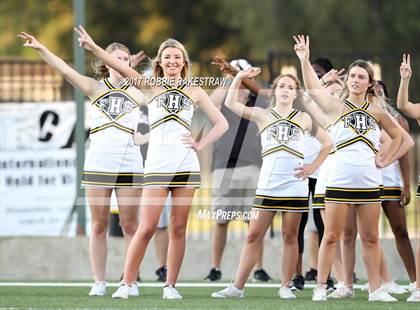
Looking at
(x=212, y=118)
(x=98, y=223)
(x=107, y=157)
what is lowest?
(x=98, y=223)

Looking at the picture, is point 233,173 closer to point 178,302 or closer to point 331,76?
point 331,76

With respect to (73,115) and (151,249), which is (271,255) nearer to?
(151,249)

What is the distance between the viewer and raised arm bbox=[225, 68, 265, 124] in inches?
431

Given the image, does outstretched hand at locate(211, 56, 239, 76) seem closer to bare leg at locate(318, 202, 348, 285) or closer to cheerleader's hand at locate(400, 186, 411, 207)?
bare leg at locate(318, 202, 348, 285)

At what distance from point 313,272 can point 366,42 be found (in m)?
19.5

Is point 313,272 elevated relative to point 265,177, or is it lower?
lower

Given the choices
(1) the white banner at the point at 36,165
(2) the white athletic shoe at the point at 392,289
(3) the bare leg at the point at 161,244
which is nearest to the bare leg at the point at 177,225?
(2) the white athletic shoe at the point at 392,289

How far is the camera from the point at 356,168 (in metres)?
10.7

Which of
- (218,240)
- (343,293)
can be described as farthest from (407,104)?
(218,240)

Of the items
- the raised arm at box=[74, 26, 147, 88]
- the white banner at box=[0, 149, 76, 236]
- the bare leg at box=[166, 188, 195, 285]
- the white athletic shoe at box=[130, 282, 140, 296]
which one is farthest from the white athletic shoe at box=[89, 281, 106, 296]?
the white banner at box=[0, 149, 76, 236]

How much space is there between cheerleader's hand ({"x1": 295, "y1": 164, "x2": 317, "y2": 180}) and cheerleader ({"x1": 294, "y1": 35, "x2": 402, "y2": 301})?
23 centimetres

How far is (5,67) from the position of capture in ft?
53.6

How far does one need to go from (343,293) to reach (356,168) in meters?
1.17

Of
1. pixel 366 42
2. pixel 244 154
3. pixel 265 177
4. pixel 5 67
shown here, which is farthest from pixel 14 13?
pixel 265 177
